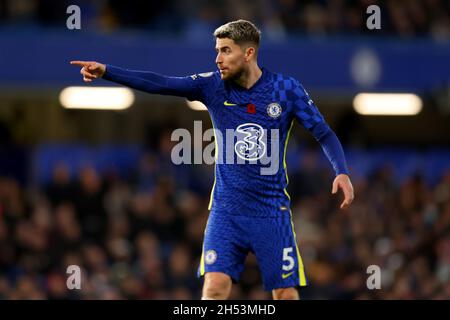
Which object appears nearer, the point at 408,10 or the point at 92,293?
the point at 92,293

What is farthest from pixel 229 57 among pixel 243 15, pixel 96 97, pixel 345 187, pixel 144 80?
pixel 96 97

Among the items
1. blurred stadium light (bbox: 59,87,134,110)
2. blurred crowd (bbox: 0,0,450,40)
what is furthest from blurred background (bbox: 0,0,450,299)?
blurred stadium light (bbox: 59,87,134,110)

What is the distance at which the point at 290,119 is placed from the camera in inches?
354

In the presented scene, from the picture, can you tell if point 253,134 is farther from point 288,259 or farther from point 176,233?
point 176,233

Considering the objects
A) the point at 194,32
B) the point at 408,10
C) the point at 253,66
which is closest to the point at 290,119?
the point at 253,66

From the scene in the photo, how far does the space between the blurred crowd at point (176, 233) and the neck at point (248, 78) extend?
625 centimetres

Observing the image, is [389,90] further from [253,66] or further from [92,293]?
[253,66]

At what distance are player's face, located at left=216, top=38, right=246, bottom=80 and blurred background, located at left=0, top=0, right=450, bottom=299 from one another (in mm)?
6427

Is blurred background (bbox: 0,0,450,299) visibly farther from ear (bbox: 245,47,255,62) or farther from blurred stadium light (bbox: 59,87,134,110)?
ear (bbox: 245,47,255,62)

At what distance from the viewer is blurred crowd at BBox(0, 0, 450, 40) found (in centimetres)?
1914

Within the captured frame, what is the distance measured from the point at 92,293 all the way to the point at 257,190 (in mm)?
6946

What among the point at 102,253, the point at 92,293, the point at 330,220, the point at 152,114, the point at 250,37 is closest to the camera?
the point at 250,37

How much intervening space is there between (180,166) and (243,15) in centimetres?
277

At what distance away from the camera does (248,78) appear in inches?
354
